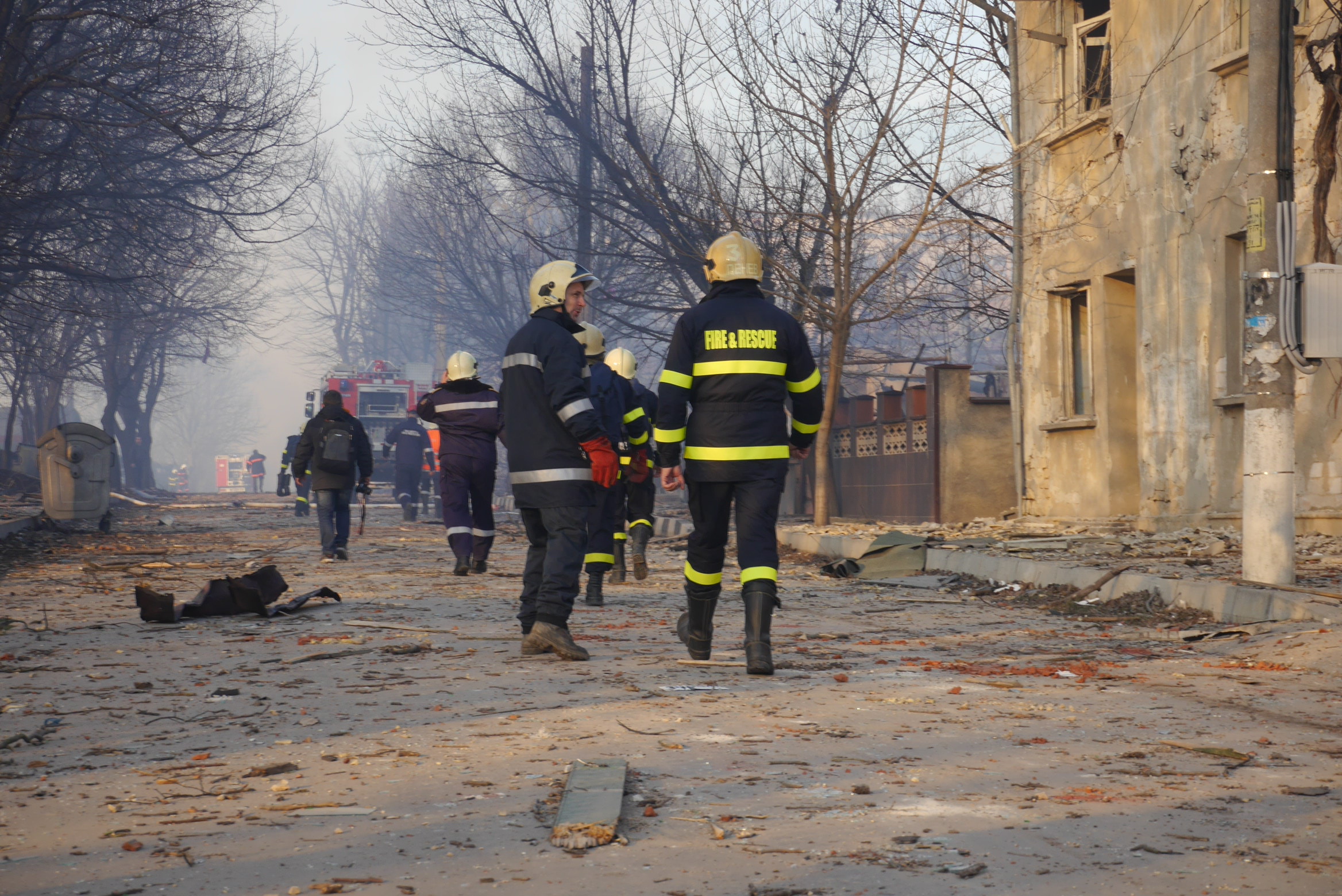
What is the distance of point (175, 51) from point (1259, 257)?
624 inches

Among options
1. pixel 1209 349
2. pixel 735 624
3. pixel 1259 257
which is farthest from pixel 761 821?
pixel 1209 349

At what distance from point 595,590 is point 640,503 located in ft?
6.15

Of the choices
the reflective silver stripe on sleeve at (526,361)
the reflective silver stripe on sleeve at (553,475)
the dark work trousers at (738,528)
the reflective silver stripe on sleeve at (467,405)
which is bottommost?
the dark work trousers at (738,528)

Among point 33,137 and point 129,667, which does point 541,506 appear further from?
point 33,137

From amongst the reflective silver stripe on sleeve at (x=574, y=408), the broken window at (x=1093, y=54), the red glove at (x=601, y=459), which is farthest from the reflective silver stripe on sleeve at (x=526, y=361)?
the broken window at (x=1093, y=54)

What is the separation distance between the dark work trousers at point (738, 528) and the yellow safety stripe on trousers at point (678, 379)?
47 cm

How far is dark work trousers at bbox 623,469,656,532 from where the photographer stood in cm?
1146

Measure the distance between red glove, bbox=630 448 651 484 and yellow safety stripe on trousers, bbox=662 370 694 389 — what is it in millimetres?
4358

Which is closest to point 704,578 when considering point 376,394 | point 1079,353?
point 1079,353

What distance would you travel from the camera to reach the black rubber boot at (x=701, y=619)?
657cm

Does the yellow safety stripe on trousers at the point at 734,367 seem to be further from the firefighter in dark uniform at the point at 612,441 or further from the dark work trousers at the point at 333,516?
the dark work trousers at the point at 333,516

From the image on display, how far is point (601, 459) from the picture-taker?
270 inches

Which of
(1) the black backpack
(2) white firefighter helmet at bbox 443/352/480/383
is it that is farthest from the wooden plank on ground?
(1) the black backpack

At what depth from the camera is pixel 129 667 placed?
659 cm
